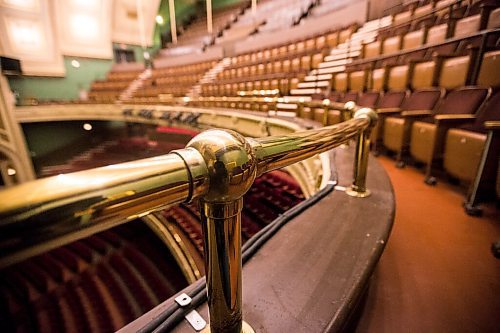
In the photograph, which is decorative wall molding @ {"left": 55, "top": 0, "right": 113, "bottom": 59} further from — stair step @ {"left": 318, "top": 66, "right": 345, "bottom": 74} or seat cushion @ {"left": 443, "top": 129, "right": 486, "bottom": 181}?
seat cushion @ {"left": 443, "top": 129, "right": 486, "bottom": 181}

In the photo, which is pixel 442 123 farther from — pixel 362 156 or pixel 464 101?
pixel 362 156

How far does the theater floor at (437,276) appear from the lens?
340 mm

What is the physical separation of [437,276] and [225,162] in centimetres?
48

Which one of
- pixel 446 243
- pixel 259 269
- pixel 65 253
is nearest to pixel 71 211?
pixel 259 269

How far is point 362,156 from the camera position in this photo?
1.58ft

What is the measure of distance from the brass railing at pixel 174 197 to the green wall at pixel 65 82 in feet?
20.5

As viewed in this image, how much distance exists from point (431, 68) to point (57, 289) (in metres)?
2.32

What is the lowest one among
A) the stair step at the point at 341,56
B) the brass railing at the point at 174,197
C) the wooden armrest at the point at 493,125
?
the wooden armrest at the point at 493,125

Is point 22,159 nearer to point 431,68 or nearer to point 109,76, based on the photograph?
point 109,76

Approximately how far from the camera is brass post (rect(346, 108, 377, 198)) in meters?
0.47

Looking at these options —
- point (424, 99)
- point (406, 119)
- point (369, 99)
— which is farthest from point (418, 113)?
point (369, 99)

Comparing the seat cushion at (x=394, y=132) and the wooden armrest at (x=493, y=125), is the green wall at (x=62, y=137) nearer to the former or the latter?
the seat cushion at (x=394, y=132)

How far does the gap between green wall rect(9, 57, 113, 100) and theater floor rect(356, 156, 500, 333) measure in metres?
6.30

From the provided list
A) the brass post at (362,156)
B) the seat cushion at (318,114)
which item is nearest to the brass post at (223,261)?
the brass post at (362,156)
